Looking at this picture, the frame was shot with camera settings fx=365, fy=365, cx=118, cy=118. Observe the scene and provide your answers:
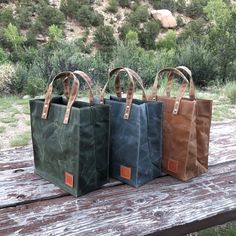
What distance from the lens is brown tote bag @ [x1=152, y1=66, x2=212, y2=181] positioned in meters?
1.24

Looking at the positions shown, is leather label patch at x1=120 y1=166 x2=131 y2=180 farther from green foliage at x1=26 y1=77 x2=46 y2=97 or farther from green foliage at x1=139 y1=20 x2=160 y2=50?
green foliage at x1=139 y1=20 x2=160 y2=50

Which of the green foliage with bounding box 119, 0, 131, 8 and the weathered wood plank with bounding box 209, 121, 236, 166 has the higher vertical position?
the green foliage with bounding box 119, 0, 131, 8

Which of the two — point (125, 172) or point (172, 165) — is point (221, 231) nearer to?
point (172, 165)

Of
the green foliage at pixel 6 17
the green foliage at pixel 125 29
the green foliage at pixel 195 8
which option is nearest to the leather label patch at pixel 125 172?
the green foliage at pixel 6 17

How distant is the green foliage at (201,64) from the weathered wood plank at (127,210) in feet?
21.5

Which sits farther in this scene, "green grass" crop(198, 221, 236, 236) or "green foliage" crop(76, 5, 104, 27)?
"green foliage" crop(76, 5, 104, 27)

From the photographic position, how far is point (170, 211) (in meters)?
1.07

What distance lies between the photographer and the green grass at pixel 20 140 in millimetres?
2950

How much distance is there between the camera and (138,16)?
1944 centimetres

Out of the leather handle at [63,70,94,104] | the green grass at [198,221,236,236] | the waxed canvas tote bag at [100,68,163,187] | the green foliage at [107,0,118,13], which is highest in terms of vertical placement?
the green foliage at [107,0,118,13]

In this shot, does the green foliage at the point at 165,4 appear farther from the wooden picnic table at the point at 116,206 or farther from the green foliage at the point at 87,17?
the wooden picnic table at the point at 116,206

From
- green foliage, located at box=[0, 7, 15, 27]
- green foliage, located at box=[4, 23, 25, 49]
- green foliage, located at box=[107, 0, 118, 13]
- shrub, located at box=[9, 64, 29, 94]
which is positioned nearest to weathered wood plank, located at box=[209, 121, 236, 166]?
shrub, located at box=[9, 64, 29, 94]

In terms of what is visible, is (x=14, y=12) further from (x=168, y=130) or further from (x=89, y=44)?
(x=168, y=130)

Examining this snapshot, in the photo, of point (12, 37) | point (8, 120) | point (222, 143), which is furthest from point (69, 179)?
point (12, 37)
